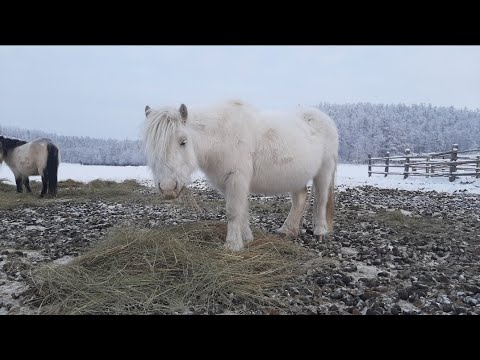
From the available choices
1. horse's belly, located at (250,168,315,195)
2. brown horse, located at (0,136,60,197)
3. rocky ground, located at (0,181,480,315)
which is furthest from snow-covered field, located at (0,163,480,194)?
horse's belly, located at (250,168,315,195)

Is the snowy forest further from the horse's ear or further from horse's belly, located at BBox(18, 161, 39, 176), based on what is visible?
the horse's ear

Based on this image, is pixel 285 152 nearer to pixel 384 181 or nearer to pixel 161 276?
pixel 161 276

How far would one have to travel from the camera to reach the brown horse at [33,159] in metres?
11.0

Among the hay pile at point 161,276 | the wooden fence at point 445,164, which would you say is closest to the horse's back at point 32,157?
the hay pile at point 161,276

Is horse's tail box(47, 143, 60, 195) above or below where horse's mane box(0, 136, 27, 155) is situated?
below

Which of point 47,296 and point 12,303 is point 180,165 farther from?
point 12,303

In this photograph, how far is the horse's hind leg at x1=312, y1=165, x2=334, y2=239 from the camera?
5950mm

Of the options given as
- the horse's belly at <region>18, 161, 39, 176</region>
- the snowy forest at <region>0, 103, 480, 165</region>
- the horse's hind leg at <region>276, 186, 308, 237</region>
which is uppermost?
the snowy forest at <region>0, 103, 480, 165</region>

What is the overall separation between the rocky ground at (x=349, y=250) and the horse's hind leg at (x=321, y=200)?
0.28 meters

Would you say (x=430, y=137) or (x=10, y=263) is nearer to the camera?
(x=10, y=263)

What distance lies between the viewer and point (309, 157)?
537 centimetres

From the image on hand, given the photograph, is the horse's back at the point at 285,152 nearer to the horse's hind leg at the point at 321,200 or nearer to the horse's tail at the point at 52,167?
the horse's hind leg at the point at 321,200

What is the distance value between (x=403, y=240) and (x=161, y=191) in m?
4.29

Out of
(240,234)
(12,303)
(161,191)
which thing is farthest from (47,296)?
(240,234)
